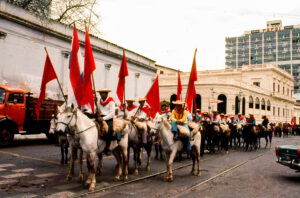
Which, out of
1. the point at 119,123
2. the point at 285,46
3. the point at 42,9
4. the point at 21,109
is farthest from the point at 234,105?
the point at 285,46

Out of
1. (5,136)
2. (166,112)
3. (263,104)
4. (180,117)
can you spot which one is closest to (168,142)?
(180,117)

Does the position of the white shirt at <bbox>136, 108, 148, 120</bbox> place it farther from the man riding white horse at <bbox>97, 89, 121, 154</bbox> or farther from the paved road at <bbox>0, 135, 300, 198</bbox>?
the man riding white horse at <bbox>97, 89, 121, 154</bbox>

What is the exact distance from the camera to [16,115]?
1356 centimetres

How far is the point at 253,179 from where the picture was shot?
328 inches

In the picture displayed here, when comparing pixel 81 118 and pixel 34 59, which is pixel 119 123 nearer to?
pixel 81 118

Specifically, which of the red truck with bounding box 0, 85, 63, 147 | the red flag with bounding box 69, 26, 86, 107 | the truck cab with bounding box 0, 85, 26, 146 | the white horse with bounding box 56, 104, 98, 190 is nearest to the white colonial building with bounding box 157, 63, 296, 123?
the red truck with bounding box 0, 85, 63, 147

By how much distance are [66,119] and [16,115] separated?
8.61 meters

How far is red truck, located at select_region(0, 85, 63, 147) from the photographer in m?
13.0

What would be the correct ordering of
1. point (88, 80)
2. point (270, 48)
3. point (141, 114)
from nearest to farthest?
point (88, 80), point (141, 114), point (270, 48)

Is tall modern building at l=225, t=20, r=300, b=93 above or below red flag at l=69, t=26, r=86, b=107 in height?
above

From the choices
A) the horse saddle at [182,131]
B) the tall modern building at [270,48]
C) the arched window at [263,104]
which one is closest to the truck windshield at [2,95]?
the horse saddle at [182,131]

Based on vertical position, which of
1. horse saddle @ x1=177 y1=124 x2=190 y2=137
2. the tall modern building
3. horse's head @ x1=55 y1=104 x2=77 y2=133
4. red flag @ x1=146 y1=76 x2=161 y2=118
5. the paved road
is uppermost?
the tall modern building

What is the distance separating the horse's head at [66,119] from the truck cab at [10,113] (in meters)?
7.92

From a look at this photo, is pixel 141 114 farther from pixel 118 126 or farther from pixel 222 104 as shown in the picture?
pixel 222 104
